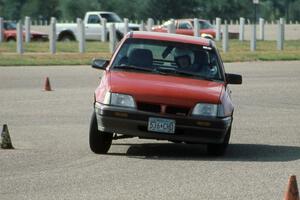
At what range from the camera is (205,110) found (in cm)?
1204

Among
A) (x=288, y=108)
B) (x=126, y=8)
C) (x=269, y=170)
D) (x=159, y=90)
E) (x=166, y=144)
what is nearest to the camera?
(x=269, y=170)

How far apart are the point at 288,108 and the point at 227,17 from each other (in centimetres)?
7866

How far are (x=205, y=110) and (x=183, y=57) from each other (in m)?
1.46

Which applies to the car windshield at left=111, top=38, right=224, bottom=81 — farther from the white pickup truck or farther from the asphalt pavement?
the white pickup truck

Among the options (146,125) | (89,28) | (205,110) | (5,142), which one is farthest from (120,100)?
(89,28)

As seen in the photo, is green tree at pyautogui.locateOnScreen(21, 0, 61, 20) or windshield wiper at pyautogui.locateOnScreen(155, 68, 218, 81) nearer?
windshield wiper at pyautogui.locateOnScreen(155, 68, 218, 81)

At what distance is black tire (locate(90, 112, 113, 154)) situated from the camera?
12273 millimetres

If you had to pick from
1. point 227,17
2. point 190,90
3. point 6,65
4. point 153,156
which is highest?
point 190,90

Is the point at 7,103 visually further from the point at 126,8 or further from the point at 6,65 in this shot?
the point at 126,8

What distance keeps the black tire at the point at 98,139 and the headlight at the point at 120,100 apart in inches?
14.0

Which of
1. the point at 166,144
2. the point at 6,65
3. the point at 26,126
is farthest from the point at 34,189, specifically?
the point at 6,65

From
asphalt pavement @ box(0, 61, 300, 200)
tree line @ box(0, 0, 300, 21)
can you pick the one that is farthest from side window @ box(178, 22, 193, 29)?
asphalt pavement @ box(0, 61, 300, 200)

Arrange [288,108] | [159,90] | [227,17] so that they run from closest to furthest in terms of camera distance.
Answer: [159,90] → [288,108] → [227,17]

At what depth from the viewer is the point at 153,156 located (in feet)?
40.5
